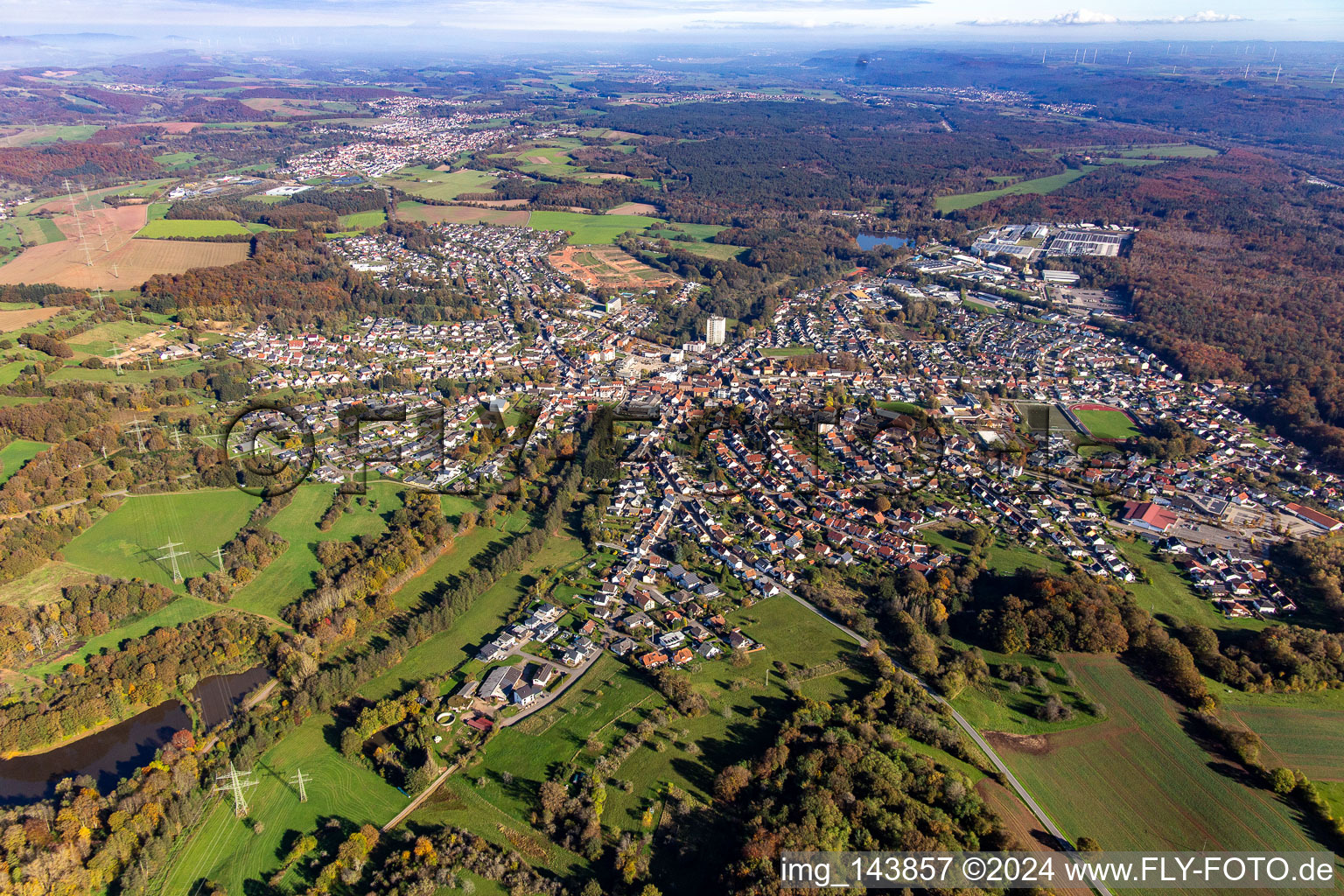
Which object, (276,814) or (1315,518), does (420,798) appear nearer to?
(276,814)

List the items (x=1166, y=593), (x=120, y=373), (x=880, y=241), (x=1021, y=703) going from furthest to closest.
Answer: (x=880, y=241)
(x=120, y=373)
(x=1166, y=593)
(x=1021, y=703)

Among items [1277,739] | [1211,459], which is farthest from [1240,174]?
[1277,739]

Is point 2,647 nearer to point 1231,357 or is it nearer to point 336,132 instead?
point 1231,357

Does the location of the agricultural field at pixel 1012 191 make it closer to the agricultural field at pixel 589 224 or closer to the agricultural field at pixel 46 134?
the agricultural field at pixel 589 224

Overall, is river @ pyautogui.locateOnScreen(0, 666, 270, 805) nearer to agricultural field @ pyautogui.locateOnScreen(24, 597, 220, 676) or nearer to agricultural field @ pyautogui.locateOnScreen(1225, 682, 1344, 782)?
agricultural field @ pyautogui.locateOnScreen(24, 597, 220, 676)

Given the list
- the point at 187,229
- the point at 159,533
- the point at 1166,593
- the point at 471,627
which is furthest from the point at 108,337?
the point at 1166,593
